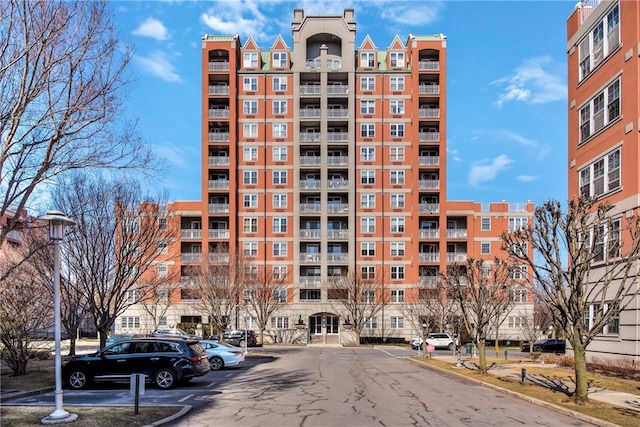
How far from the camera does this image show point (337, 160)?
64.0 metres

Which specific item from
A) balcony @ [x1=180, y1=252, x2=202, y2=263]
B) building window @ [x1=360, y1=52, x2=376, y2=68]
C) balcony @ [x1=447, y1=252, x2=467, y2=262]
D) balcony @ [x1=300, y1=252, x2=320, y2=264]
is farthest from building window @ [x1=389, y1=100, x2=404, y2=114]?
balcony @ [x1=180, y1=252, x2=202, y2=263]

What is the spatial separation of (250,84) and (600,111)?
45.5m

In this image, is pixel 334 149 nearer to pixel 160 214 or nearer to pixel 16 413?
pixel 160 214

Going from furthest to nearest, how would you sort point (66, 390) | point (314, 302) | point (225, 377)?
point (314, 302)
point (225, 377)
point (66, 390)

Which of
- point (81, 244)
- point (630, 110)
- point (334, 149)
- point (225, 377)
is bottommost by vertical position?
point (225, 377)

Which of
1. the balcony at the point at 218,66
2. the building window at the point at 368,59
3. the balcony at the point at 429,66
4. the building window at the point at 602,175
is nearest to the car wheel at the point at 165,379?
the building window at the point at 602,175

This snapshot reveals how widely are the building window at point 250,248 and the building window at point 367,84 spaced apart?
2215 cm

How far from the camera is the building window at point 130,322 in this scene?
62406 mm

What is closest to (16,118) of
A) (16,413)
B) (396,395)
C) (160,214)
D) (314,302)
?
(16,413)

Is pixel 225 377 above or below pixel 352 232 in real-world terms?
below

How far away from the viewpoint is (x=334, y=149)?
214 feet

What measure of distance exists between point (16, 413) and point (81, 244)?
965 cm

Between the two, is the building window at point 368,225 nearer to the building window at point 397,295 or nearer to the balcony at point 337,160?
the balcony at point 337,160

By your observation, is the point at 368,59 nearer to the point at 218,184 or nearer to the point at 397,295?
the point at 218,184
